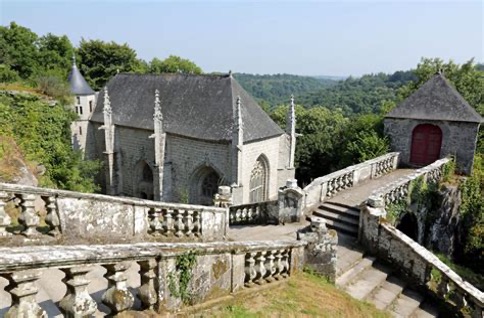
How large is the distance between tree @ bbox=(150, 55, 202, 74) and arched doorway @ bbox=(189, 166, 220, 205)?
2802 centimetres

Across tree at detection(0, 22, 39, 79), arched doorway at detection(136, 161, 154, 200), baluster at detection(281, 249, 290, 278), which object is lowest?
arched doorway at detection(136, 161, 154, 200)

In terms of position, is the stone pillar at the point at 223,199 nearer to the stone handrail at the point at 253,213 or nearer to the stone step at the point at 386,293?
the stone handrail at the point at 253,213

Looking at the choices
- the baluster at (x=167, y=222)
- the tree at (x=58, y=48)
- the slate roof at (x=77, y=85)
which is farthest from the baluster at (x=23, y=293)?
the tree at (x=58, y=48)

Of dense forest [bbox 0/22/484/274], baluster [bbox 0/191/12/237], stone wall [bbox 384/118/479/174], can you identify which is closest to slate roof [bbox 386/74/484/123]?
stone wall [bbox 384/118/479/174]

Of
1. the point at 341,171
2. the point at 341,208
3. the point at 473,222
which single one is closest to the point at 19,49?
the point at 341,171

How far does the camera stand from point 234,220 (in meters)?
12.3

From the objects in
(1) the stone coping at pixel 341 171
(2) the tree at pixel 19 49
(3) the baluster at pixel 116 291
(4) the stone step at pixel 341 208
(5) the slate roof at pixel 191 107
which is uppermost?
(2) the tree at pixel 19 49

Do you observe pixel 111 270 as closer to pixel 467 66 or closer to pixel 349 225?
pixel 349 225

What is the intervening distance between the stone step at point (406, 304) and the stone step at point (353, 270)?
0.97 metres

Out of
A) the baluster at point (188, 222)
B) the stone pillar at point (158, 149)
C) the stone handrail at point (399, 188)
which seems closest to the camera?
the baluster at point (188, 222)

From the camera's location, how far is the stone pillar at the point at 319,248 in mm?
7172

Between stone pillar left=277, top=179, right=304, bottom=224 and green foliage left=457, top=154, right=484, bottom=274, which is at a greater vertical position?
stone pillar left=277, top=179, right=304, bottom=224

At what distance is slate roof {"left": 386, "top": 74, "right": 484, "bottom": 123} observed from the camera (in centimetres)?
1666

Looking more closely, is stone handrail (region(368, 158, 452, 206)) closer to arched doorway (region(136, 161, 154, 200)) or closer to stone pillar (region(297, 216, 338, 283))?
stone pillar (region(297, 216, 338, 283))
